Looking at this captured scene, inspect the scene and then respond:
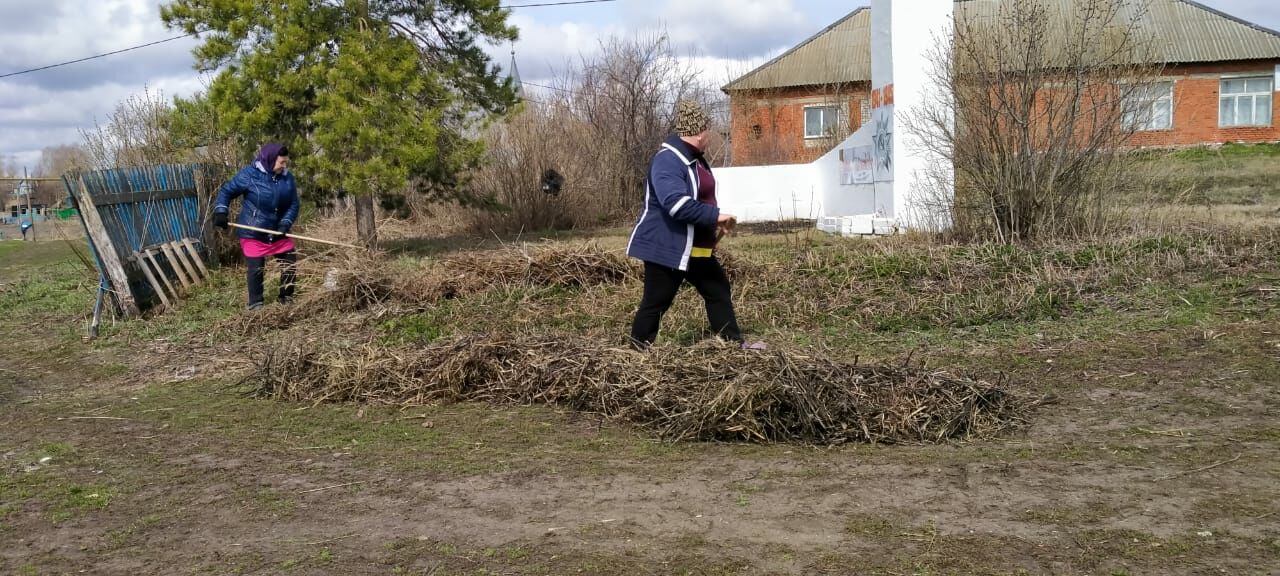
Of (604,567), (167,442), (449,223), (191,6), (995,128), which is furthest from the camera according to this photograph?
(449,223)

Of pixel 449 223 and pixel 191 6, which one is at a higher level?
pixel 191 6

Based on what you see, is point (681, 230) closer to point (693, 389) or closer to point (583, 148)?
point (693, 389)

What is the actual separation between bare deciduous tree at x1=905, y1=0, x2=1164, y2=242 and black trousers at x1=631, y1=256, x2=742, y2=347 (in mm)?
4752

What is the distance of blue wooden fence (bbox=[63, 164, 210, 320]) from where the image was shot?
31.9ft

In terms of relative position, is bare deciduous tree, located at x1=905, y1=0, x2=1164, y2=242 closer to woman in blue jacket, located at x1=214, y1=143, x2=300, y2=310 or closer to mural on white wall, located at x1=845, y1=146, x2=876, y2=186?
mural on white wall, located at x1=845, y1=146, x2=876, y2=186

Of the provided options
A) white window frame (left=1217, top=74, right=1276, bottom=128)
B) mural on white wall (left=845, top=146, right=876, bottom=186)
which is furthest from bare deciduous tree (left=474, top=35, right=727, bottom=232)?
white window frame (left=1217, top=74, right=1276, bottom=128)

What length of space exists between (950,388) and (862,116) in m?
23.9

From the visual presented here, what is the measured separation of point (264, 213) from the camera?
9.72 metres

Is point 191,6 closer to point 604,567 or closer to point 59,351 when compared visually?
point 59,351

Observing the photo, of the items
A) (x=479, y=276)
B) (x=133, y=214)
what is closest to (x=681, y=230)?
(x=479, y=276)

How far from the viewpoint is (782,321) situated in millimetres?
8008

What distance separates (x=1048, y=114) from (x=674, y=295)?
5.82 m

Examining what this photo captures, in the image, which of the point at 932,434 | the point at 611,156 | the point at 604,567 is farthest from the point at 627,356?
the point at 611,156

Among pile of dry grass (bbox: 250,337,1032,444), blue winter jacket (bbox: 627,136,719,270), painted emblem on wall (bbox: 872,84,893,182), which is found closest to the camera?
pile of dry grass (bbox: 250,337,1032,444)
